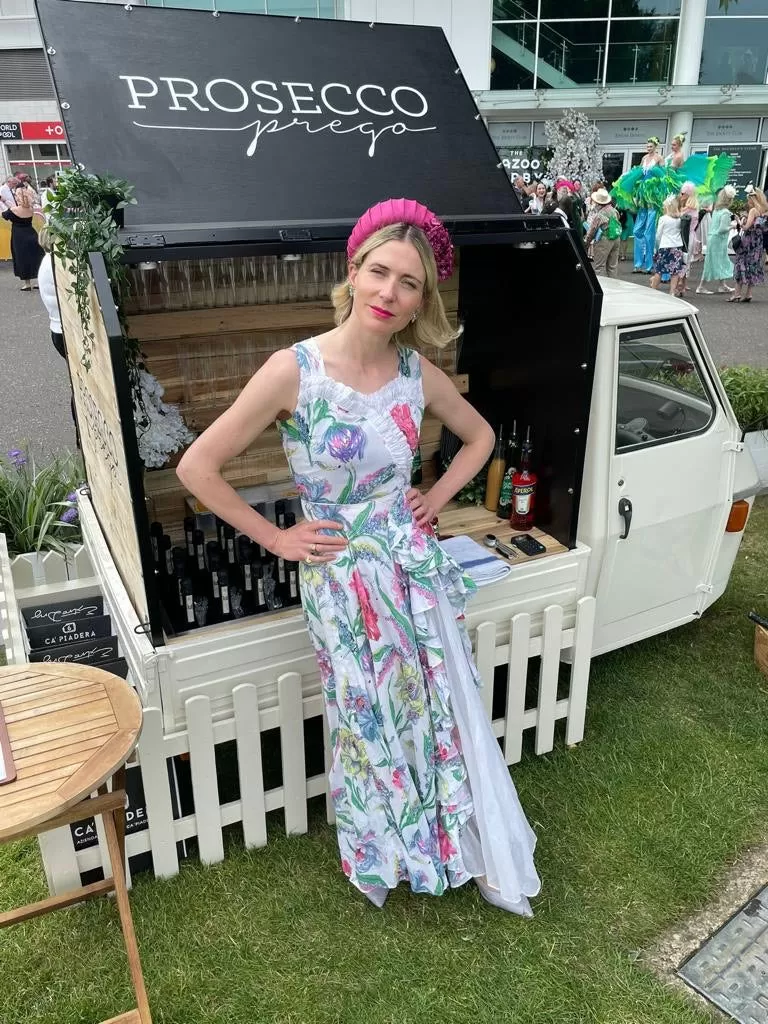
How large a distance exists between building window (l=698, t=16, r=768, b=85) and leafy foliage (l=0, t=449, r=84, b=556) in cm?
2296

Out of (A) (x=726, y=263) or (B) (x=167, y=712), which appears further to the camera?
(A) (x=726, y=263)

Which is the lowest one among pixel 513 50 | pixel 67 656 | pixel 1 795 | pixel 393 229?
pixel 67 656

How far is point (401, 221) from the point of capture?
212 centimetres

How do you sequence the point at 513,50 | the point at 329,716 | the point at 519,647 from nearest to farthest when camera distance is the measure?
the point at 329,716 → the point at 519,647 → the point at 513,50

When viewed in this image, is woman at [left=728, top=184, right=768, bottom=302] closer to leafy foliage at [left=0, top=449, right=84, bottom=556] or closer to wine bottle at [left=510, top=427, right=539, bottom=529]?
wine bottle at [left=510, top=427, right=539, bottom=529]

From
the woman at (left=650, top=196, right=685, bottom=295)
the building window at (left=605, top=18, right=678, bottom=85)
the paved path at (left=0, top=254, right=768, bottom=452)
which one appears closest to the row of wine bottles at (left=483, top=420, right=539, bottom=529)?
the paved path at (left=0, top=254, right=768, bottom=452)

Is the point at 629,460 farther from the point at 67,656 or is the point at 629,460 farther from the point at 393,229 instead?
the point at 67,656

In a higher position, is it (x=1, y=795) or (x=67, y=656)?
(x=1, y=795)

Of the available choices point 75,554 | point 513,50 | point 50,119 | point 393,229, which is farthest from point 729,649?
point 50,119

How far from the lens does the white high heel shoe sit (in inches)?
102

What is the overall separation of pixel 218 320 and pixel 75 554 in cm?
159

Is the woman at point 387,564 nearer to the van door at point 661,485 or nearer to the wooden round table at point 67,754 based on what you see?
the wooden round table at point 67,754

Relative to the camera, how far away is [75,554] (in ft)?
13.2

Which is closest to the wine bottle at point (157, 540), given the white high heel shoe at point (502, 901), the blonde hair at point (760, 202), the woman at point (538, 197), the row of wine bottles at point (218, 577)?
the row of wine bottles at point (218, 577)
